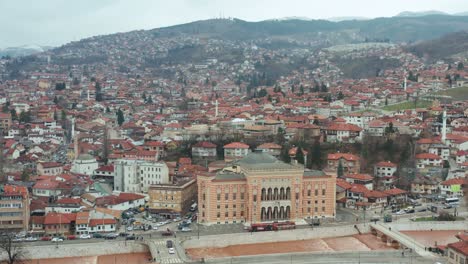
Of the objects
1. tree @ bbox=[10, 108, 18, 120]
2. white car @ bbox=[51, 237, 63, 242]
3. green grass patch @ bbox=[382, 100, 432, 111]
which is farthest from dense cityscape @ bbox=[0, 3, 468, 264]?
tree @ bbox=[10, 108, 18, 120]

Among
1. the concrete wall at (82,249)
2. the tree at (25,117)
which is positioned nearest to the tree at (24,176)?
the concrete wall at (82,249)

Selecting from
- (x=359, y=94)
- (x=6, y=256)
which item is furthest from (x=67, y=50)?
(x=6, y=256)

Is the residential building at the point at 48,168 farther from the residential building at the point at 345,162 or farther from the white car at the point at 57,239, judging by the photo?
the residential building at the point at 345,162

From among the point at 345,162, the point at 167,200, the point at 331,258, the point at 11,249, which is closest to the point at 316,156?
the point at 345,162

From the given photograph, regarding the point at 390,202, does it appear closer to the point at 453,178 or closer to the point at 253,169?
the point at 453,178

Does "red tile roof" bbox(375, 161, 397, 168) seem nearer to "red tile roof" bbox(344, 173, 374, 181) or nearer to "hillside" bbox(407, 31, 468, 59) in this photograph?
"red tile roof" bbox(344, 173, 374, 181)

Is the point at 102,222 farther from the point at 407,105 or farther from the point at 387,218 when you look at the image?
the point at 407,105
